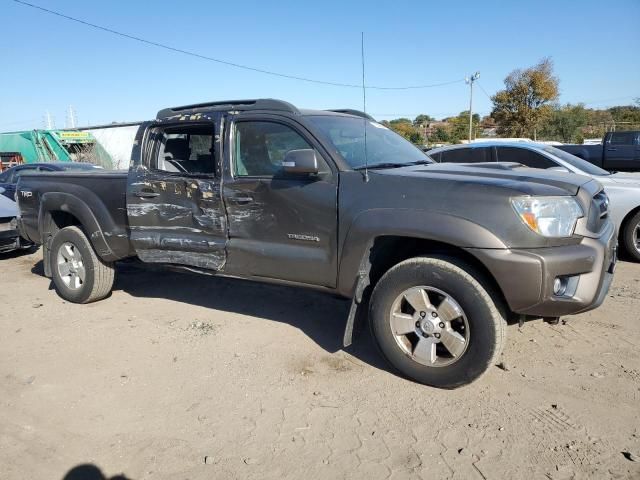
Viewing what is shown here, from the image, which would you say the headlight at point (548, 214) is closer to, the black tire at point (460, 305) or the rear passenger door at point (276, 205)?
the black tire at point (460, 305)

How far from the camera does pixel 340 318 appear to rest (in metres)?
4.68

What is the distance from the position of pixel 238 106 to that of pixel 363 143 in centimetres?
111

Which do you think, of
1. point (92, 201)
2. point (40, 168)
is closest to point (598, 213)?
point (92, 201)

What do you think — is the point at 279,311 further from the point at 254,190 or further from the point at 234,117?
the point at 234,117

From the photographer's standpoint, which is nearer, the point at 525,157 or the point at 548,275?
the point at 548,275

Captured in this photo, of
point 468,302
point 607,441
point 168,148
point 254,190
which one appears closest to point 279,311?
point 254,190

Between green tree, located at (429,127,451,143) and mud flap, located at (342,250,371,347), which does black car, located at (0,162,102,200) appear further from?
green tree, located at (429,127,451,143)

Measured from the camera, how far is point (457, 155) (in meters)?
Result: 8.41

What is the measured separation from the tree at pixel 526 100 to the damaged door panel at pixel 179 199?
35.4 meters

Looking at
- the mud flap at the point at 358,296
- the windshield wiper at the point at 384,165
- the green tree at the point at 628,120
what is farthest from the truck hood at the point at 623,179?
the green tree at the point at 628,120

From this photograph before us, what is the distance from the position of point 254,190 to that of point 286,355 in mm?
1321

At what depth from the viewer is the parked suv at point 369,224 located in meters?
2.97

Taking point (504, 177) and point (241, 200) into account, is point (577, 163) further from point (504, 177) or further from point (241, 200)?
point (241, 200)

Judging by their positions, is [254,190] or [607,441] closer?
[607,441]
